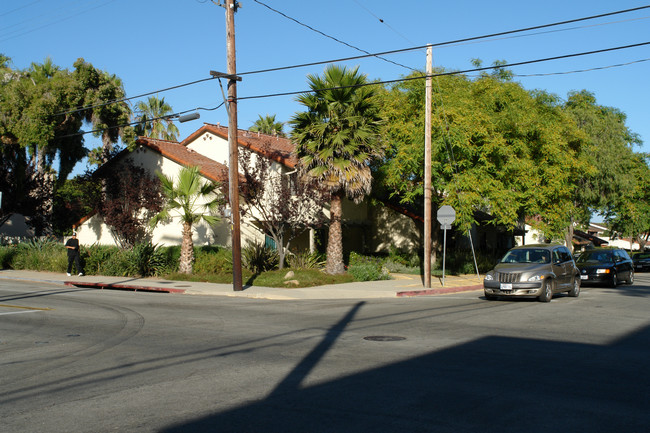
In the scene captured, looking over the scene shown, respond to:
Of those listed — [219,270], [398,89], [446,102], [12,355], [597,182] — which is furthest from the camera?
[597,182]

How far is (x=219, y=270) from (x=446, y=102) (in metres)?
12.9

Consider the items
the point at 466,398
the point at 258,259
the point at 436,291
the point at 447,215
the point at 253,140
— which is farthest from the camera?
the point at 253,140

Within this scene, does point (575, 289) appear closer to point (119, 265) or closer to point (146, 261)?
point (146, 261)

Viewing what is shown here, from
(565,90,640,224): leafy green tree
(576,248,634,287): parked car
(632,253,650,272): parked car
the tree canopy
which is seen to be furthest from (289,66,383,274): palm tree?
(632,253,650,272): parked car

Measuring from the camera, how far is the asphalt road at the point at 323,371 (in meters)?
5.56

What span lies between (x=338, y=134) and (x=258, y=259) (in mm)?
6424

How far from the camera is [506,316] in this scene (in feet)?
43.7

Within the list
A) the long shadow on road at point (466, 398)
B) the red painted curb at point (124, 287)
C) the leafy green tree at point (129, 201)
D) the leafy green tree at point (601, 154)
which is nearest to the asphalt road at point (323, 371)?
the long shadow on road at point (466, 398)

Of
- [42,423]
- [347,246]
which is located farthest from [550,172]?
[42,423]

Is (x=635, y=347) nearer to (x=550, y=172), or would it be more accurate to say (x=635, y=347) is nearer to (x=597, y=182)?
(x=550, y=172)

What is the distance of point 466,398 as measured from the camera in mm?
6258

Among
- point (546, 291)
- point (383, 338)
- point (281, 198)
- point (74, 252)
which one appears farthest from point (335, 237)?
point (383, 338)

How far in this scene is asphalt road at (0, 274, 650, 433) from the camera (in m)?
5.56

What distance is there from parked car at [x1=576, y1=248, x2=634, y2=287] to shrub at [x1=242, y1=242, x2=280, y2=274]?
510 inches
